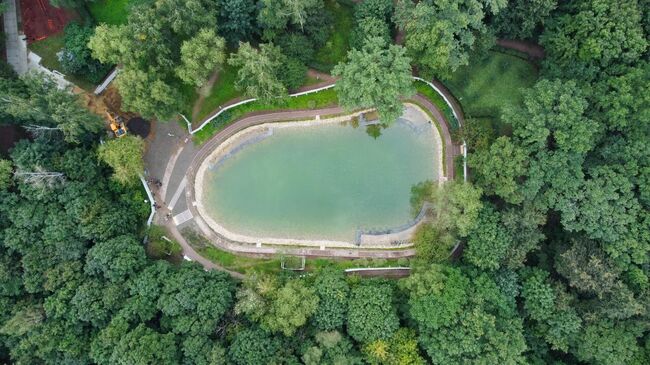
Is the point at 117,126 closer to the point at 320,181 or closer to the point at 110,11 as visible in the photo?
the point at 110,11

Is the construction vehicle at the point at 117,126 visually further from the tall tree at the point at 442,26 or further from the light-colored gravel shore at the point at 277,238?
the tall tree at the point at 442,26

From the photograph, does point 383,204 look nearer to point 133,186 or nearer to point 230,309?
point 230,309

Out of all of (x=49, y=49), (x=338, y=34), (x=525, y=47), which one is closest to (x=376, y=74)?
(x=338, y=34)

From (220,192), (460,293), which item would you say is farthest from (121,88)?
(460,293)

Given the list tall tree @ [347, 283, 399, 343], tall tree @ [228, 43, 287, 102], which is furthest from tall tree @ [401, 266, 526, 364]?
tall tree @ [228, 43, 287, 102]

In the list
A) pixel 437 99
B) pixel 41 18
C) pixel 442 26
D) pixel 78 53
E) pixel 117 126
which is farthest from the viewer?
pixel 437 99

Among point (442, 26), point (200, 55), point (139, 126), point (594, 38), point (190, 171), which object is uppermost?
point (594, 38)
